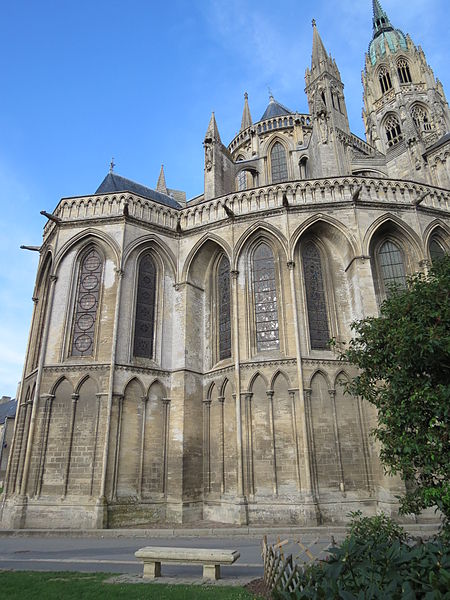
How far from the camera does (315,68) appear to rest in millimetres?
29312

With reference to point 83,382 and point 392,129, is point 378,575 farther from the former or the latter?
point 392,129

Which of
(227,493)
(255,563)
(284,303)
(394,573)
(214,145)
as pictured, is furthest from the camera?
(214,145)

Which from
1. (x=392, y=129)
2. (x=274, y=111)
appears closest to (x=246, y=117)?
(x=274, y=111)

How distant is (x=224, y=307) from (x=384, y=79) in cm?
5154

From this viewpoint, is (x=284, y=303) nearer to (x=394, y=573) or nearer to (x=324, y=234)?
(x=324, y=234)

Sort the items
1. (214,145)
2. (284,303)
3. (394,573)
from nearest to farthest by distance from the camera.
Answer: (394,573) → (284,303) → (214,145)

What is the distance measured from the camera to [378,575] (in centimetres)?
407

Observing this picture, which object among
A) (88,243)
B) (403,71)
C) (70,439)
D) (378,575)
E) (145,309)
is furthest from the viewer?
(403,71)

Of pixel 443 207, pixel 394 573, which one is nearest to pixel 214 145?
pixel 443 207

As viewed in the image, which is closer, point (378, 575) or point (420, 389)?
point (378, 575)

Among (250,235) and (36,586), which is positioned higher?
(250,235)

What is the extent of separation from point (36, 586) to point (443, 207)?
17.4m

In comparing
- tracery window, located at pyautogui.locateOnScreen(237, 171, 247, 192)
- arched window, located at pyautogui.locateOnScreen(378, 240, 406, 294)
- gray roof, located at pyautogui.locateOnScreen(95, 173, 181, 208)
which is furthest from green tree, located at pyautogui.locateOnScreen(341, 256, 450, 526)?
tracery window, located at pyautogui.locateOnScreen(237, 171, 247, 192)

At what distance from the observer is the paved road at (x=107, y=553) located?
728 centimetres
